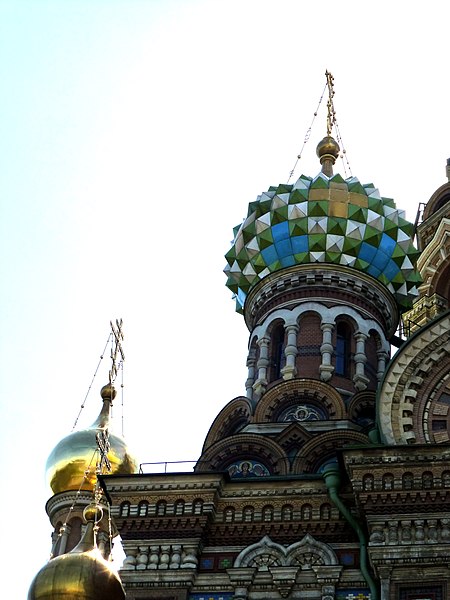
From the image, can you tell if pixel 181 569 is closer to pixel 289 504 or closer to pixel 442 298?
pixel 289 504

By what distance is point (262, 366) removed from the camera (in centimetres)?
1612

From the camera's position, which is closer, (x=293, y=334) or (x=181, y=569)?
(x=181, y=569)

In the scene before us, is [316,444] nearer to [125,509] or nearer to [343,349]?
[343,349]

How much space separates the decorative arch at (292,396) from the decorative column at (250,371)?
2.82ft

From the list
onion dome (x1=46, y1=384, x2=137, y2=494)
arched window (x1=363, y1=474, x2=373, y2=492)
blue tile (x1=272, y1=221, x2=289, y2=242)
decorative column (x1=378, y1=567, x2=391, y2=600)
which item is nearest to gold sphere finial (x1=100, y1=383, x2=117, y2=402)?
onion dome (x1=46, y1=384, x2=137, y2=494)

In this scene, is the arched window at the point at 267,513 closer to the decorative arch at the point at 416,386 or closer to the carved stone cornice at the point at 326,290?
the decorative arch at the point at 416,386

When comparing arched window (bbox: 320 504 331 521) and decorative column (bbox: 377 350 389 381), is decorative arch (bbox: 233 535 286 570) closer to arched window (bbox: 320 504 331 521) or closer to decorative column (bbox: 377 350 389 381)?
arched window (bbox: 320 504 331 521)

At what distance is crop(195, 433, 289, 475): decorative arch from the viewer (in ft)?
47.0

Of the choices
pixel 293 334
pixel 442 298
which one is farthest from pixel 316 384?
pixel 442 298

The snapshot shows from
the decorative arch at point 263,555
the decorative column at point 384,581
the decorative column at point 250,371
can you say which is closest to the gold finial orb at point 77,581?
the decorative arch at point 263,555

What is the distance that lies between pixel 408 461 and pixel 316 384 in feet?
10.4

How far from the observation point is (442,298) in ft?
62.5

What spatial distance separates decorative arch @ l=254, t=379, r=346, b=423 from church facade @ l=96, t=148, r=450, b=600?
0.01m

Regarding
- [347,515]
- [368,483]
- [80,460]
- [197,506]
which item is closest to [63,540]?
[80,460]
